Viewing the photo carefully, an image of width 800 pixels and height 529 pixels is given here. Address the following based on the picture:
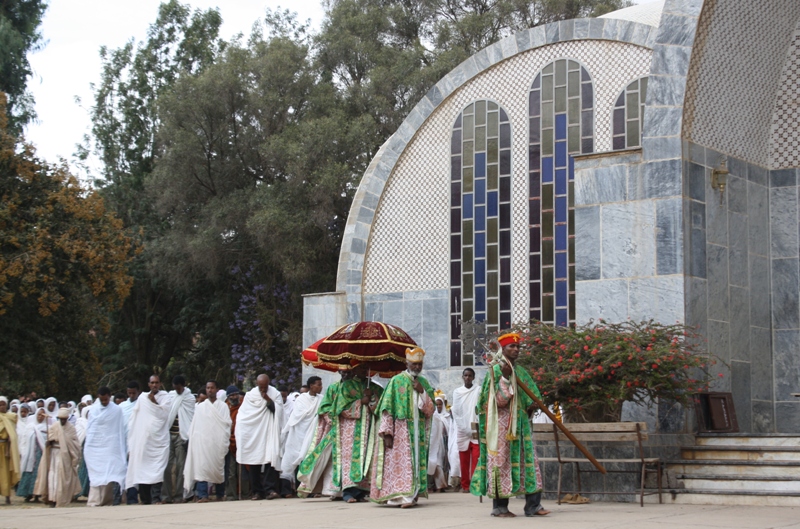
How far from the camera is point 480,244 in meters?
19.2

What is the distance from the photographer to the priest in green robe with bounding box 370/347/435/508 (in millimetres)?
10414

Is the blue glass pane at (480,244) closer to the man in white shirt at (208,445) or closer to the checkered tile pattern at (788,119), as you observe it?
the man in white shirt at (208,445)

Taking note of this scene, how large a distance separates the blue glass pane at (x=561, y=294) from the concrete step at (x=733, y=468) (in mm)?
7796

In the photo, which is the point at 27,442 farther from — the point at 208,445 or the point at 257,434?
the point at 257,434

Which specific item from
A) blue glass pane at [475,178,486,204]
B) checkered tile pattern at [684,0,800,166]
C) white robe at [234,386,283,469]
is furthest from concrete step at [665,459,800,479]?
blue glass pane at [475,178,486,204]

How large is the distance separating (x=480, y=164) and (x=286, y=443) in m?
7.85

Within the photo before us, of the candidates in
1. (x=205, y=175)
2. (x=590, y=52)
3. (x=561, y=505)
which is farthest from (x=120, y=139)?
(x=561, y=505)

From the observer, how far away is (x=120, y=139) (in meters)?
31.8

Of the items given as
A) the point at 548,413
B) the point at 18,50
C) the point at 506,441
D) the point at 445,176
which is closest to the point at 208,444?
the point at 506,441

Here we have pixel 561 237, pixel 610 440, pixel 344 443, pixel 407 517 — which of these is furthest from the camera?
pixel 561 237

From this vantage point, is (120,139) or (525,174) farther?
(120,139)

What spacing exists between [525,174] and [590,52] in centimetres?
235

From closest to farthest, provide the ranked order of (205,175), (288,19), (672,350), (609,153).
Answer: (672,350) < (609,153) < (205,175) < (288,19)

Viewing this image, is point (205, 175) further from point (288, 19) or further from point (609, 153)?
point (609, 153)
